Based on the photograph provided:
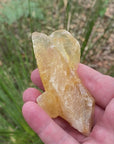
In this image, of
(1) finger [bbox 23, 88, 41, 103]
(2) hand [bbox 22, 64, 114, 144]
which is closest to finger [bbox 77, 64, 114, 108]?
(2) hand [bbox 22, 64, 114, 144]

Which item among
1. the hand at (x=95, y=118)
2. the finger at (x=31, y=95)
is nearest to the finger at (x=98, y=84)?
the hand at (x=95, y=118)

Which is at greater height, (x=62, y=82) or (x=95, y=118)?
(x=62, y=82)

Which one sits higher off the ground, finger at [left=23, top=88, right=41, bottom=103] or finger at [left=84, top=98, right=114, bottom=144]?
finger at [left=23, top=88, right=41, bottom=103]

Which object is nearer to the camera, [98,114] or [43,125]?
[43,125]

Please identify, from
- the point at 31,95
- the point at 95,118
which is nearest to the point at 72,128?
the point at 95,118

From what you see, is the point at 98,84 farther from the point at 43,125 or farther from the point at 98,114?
the point at 43,125

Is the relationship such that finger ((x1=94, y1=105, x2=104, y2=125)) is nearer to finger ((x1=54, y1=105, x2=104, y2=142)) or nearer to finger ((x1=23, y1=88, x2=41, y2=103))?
finger ((x1=54, y1=105, x2=104, y2=142))

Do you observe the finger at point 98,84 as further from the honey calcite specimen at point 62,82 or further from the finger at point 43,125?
the finger at point 43,125
